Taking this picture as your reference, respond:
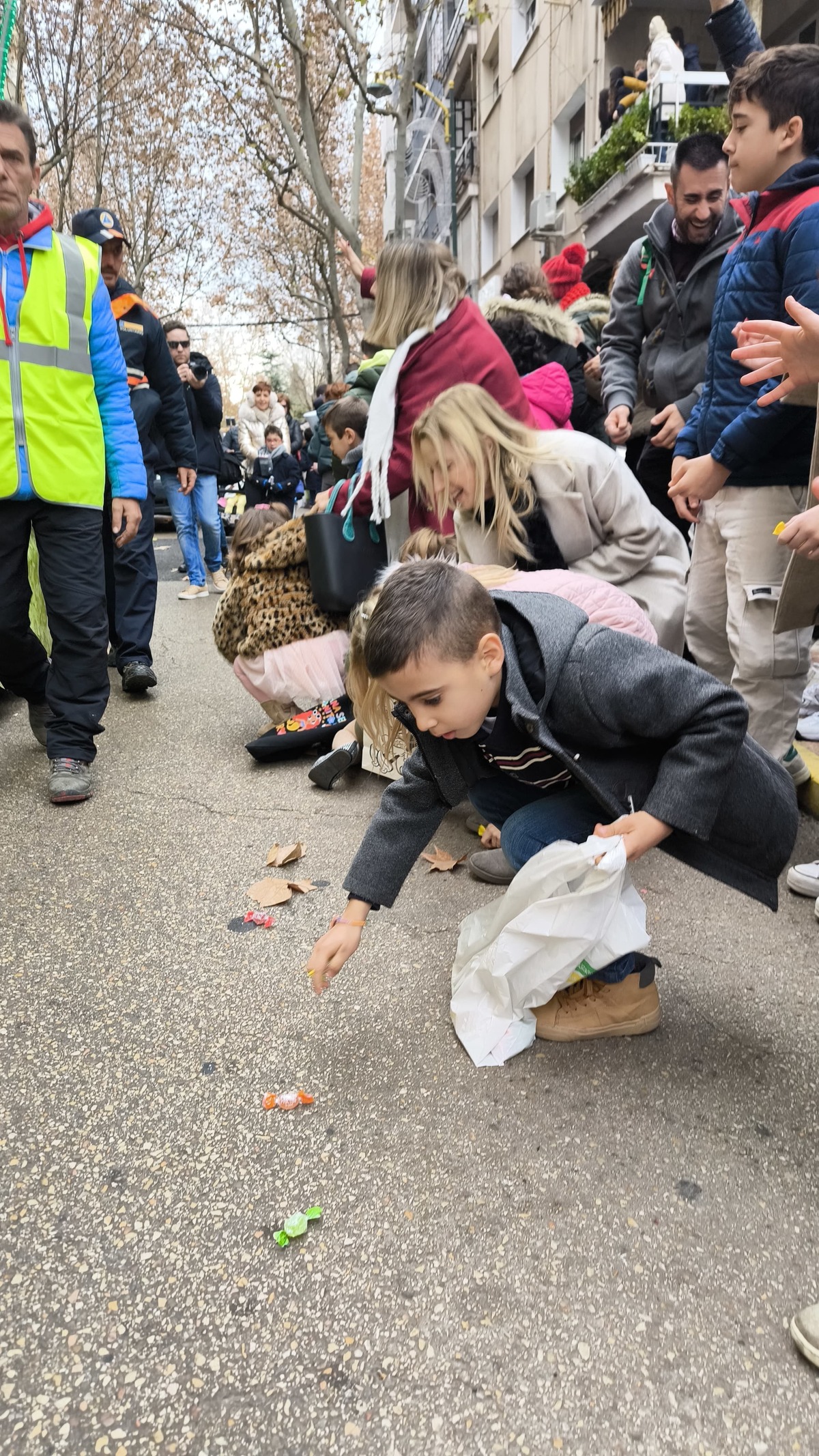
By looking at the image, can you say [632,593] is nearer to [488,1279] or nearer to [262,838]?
[262,838]

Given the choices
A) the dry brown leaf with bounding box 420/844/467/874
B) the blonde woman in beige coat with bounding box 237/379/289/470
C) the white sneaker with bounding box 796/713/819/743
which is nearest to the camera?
the dry brown leaf with bounding box 420/844/467/874

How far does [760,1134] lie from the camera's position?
5.54 ft

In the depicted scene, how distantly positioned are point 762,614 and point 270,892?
1553 mm

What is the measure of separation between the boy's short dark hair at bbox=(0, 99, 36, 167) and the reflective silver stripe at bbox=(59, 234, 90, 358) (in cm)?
28

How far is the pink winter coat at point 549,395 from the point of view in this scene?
363 centimetres

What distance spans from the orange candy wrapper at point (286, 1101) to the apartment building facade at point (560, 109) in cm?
1082

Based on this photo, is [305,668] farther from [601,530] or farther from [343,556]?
[601,530]

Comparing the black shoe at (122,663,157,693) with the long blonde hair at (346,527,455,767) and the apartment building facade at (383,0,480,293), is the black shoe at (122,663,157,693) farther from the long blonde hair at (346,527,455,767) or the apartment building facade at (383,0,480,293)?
the apartment building facade at (383,0,480,293)

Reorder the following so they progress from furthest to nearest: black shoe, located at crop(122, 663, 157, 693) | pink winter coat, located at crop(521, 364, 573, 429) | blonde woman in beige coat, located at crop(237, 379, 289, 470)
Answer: blonde woman in beige coat, located at crop(237, 379, 289, 470) < black shoe, located at crop(122, 663, 157, 693) < pink winter coat, located at crop(521, 364, 573, 429)

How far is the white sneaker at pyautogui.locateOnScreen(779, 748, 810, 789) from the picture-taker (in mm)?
2934

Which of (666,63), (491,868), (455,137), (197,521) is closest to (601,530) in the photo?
(491,868)

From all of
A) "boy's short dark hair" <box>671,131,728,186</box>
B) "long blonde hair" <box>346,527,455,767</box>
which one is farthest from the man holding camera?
"long blonde hair" <box>346,527,455,767</box>

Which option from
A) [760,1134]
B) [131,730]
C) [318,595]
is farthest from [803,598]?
[131,730]

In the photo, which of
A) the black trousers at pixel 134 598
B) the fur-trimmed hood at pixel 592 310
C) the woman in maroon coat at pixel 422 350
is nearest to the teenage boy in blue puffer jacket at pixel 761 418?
the woman in maroon coat at pixel 422 350
